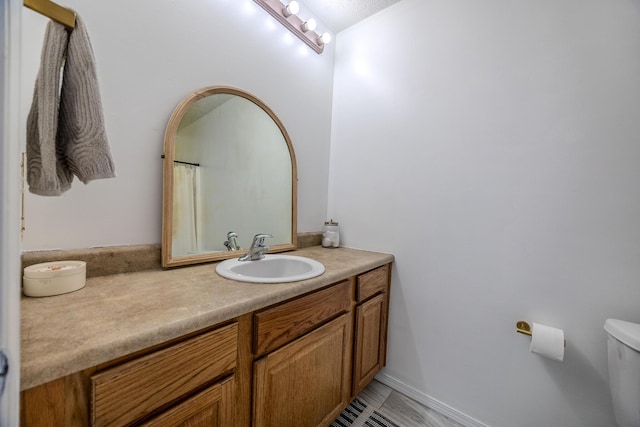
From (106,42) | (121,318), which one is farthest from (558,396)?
(106,42)

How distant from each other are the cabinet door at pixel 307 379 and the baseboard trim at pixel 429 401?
0.42 metres

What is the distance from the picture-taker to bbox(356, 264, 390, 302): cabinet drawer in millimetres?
1305

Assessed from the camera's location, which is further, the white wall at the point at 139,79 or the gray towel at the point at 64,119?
the white wall at the point at 139,79

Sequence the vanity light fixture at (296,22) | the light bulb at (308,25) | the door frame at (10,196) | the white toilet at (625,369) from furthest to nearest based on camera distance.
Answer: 1. the light bulb at (308,25)
2. the vanity light fixture at (296,22)
3. the white toilet at (625,369)
4. the door frame at (10,196)

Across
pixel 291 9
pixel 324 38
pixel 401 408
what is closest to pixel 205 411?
pixel 401 408

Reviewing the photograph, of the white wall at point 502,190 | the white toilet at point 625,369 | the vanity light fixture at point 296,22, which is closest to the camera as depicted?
the white toilet at point 625,369

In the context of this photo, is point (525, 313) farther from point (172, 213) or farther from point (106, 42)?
point (106, 42)

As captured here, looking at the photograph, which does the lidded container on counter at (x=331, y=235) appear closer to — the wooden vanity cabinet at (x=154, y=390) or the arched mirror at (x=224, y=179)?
the arched mirror at (x=224, y=179)

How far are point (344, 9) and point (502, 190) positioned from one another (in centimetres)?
150

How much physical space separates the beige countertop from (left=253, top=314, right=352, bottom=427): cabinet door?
239mm

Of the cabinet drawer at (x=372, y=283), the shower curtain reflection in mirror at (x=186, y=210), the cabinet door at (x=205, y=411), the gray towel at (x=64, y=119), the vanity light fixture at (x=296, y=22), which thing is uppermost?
the vanity light fixture at (x=296, y=22)

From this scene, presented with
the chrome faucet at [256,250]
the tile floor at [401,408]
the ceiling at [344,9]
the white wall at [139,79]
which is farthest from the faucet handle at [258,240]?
the ceiling at [344,9]

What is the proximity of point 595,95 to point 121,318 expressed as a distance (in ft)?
6.05

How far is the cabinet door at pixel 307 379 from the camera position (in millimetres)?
867
